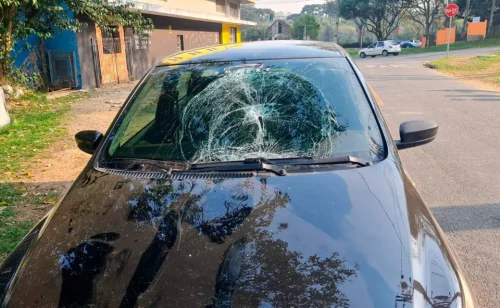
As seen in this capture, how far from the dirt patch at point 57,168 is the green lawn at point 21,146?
6cm

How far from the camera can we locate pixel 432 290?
Result: 1.60 metres

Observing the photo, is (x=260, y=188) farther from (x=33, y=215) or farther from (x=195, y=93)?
(x=33, y=215)

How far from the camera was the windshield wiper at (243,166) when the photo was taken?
7.78 ft

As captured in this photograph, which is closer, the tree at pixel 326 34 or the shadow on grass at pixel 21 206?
the shadow on grass at pixel 21 206

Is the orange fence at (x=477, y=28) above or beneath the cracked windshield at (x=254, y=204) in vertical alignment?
above

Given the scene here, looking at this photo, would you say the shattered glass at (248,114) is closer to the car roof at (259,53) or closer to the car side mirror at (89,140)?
the car roof at (259,53)

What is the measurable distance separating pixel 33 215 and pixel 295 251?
3724mm

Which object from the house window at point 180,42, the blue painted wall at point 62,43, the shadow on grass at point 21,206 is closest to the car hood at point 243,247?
the shadow on grass at point 21,206

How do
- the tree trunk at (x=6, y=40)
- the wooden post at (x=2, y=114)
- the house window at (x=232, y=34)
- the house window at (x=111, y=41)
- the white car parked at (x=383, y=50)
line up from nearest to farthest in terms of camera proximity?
the wooden post at (x=2, y=114)
the tree trunk at (x=6, y=40)
the house window at (x=111, y=41)
the house window at (x=232, y=34)
the white car parked at (x=383, y=50)

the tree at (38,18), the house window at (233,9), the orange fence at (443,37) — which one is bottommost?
the orange fence at (443,37)

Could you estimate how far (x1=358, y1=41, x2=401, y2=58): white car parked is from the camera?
39.0 metres

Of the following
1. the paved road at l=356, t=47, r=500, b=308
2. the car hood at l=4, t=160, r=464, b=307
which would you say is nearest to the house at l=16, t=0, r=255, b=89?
the paved road at l=356, t=47, r=500, b=308

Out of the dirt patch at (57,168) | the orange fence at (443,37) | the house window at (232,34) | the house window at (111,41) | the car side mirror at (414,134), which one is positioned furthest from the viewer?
the orange fence at (443,37)

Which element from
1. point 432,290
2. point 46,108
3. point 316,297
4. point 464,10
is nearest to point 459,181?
point 432,290
